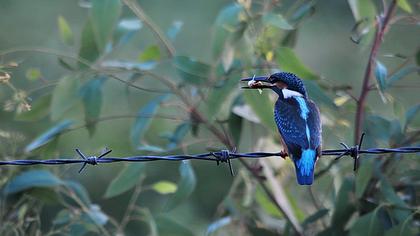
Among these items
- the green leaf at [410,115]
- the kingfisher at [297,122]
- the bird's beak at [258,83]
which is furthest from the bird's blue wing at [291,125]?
the green leaf at [410,115]

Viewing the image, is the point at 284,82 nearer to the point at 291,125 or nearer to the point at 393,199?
the point at 291,125

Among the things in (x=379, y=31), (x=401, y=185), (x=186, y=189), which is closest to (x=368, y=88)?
(x=379, y=31)

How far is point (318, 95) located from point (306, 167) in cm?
123

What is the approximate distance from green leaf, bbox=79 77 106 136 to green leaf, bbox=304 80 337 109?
119 cm

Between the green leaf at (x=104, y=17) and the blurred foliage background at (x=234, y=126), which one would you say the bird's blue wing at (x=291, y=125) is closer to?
the blurred foliage background at (x=234, y=126)

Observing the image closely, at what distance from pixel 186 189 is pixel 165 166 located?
130 inches

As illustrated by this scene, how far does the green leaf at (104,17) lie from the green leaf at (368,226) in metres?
1.64

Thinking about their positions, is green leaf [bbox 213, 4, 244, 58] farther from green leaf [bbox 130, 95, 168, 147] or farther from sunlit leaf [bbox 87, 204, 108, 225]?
sunlit leaf [bbox 87, 204, 108, 225]

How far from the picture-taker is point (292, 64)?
5.58 m

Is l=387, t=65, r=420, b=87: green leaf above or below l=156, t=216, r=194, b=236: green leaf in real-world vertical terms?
above

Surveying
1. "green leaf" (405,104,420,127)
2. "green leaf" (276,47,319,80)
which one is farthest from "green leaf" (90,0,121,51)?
"green leaf" (405,104,420,127)

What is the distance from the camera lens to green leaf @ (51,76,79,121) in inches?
230

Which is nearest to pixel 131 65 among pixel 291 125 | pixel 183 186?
pixel 183 186

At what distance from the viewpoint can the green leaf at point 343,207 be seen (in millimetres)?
5699
